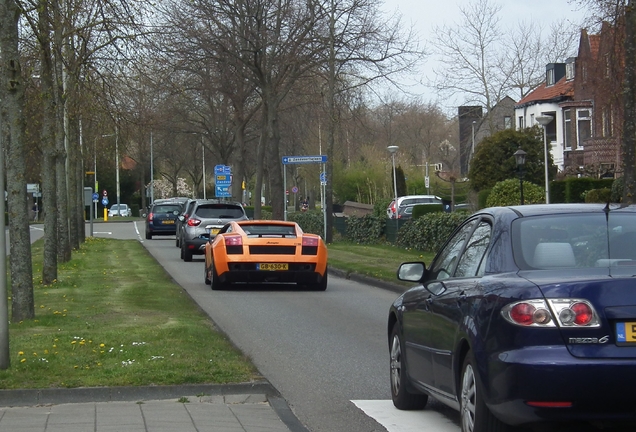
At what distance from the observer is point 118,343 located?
1017 centimetres

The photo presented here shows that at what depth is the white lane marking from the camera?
7102 millimetres

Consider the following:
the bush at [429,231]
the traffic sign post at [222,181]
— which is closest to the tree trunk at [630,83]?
the bush at [429,231]

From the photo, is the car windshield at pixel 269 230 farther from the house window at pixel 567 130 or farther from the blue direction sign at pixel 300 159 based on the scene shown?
the house window at pixel 567 130

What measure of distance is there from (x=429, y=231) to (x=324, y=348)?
18.5 metres

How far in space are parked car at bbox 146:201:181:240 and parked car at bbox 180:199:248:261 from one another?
16757mm

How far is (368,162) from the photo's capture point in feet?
227

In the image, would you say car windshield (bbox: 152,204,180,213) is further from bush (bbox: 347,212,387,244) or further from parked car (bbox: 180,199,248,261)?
parked car (bbox: 180,199,248,261)

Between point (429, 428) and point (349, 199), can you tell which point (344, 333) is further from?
point (349, 199)

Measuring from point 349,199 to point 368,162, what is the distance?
3.24 metres

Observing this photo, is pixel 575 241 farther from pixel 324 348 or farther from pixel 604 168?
pixel 604 168

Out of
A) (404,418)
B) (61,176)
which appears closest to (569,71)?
(61,176)

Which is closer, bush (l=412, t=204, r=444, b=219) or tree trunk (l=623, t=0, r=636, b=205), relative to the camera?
tree trunk (l=623, t=0, r=636, b=205)

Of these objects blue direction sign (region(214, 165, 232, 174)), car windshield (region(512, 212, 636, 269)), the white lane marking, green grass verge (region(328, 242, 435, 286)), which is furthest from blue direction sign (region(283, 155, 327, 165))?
car windshield (region(512, 212, 636, 269))

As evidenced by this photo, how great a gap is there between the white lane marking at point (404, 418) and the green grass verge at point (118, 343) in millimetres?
1130
